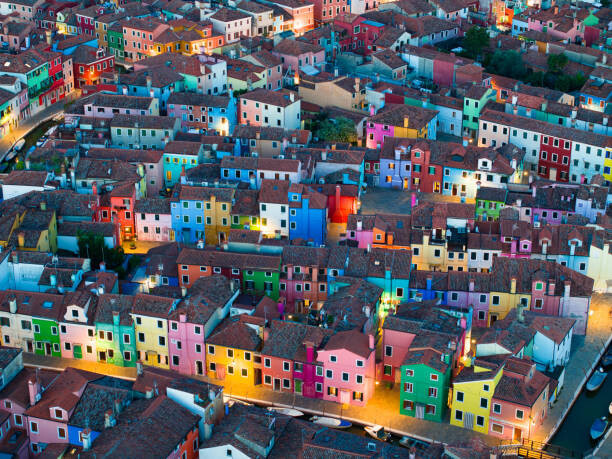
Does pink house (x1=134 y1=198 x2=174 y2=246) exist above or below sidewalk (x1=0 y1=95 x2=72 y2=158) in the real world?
below

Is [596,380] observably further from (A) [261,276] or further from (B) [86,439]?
(B) [86,439]

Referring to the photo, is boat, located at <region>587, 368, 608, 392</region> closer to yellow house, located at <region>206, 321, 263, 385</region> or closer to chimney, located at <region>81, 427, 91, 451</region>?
yellow house, located at <region>206, 321, 263, 385</region>

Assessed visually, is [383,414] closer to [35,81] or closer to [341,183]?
[341,183]

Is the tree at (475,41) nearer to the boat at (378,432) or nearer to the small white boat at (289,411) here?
the small white boat at (289,411)

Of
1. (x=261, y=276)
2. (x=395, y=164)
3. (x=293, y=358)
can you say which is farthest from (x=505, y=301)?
(x=395, y=164)

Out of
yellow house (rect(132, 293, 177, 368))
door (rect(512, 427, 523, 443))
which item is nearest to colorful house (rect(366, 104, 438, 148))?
yellow house (rect(132, 293, 177, 368))

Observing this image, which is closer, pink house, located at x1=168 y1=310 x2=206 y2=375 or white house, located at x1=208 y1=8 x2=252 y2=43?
pink house, located at x1=168 y1=310 x2=206 y2=375

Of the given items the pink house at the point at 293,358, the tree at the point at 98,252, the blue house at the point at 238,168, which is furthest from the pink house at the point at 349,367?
the blue house at the point at 238,168
